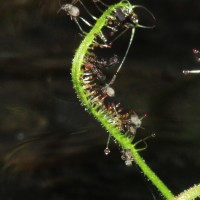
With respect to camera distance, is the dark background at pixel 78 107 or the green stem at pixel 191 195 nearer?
the green stem at pixel 191 195

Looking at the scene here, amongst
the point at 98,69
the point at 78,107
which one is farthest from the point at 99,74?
the point at 78,107

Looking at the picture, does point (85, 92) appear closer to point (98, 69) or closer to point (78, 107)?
point (98, 69)

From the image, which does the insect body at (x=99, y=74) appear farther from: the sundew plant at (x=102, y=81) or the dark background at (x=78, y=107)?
the dark background at (x=78, y=107)

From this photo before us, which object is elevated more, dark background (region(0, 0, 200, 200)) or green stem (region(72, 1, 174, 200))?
green stem (region(72, 1, 174, 200))

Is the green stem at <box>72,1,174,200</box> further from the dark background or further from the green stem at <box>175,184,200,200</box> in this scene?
the dark background

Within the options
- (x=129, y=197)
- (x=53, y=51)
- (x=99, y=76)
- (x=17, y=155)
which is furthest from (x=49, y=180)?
(x=99, y=76)

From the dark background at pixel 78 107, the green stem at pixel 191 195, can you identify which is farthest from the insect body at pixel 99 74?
the dark background at pixel 78 107

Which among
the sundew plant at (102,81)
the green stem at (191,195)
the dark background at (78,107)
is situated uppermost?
the sundew plant at (102,81)

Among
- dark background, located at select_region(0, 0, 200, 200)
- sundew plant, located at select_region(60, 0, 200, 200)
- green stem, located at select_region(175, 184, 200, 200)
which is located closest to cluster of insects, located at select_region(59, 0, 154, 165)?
sundew plant, located at select_region(60, 0, 200, 200)

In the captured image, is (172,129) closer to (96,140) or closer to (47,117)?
Answer: (96,140)
